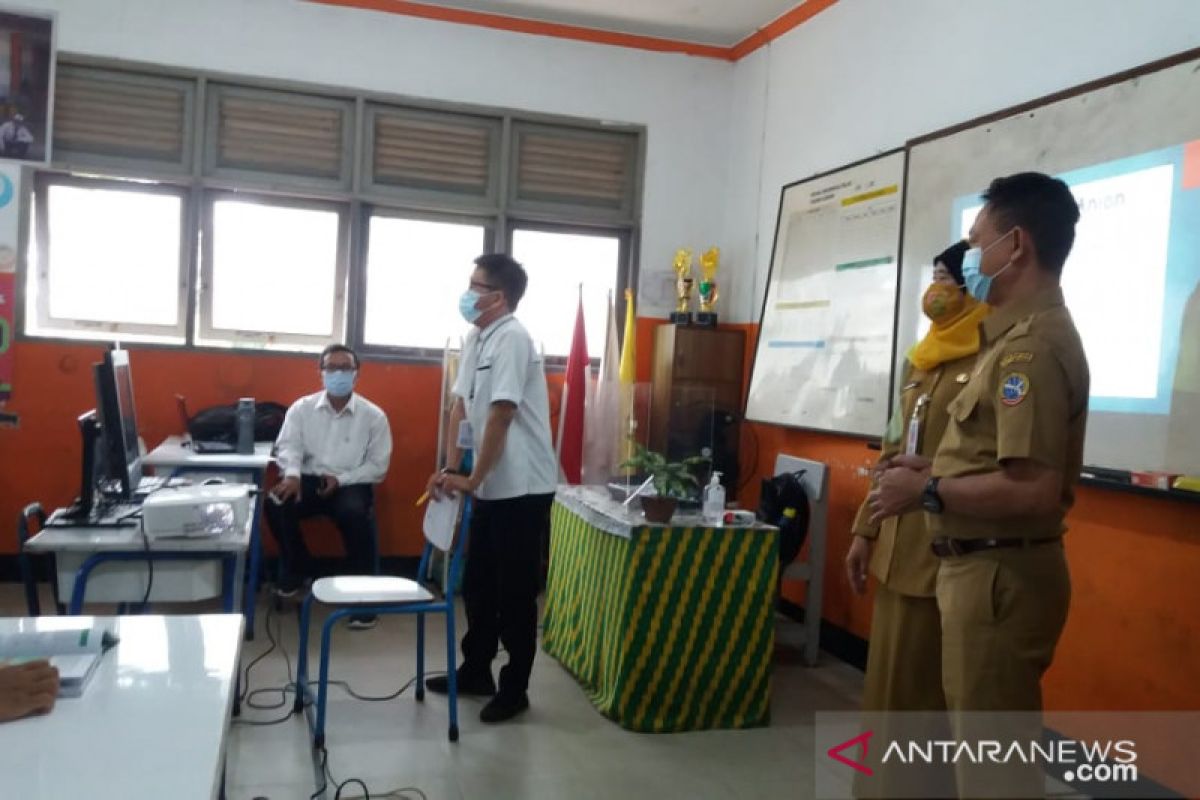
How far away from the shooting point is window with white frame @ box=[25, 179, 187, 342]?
456cm

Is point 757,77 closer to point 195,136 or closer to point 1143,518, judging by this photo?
point 195,136

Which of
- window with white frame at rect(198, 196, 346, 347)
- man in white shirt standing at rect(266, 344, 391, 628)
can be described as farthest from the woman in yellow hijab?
window with white frame at rect(198, 196, 346, 347)

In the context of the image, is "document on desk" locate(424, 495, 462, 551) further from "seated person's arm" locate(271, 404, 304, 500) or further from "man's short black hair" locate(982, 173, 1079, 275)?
"man's short black hair" locate(982, 173, 1079, 275)

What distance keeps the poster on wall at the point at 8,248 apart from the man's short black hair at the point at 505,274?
277 centimetres

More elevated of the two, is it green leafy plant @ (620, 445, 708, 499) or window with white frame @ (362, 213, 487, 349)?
window with white frame @ (362, 213, 487, 349)

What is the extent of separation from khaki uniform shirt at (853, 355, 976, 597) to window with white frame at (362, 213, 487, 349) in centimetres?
323

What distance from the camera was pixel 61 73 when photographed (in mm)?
4445

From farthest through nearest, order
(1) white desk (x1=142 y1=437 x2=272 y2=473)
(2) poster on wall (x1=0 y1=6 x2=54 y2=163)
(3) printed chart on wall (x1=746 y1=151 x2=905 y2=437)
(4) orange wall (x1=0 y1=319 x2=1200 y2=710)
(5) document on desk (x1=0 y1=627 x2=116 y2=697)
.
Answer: (2) poster on wall (x1=0 y1=6 x2=54 y2=163), (1) white desk (x1=142 y1=437 x2=272 y2=473), (3) printed chart on wall (x1=746 y1=151 x2=905 y2=437), (4) orange wall (x1=0 y1=319 x2=1200 y2=710), (5) document on desk (x1=0 y1=627 x2=116 y2=697)

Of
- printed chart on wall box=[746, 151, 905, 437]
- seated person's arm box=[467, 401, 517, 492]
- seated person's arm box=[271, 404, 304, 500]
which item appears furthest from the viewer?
seated person's arm box=[271, 404, 304, 500]

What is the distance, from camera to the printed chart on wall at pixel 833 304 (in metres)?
3.80

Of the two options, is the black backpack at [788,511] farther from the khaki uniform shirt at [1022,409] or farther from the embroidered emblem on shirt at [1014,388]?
the embroidered emblem on shirt at [1014,388]

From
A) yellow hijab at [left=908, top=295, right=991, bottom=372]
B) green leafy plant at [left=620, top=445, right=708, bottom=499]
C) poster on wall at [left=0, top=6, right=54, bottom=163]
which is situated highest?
poster on wall at [left=0, top=6, right=54, bottom=163]

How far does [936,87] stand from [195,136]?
360 cm

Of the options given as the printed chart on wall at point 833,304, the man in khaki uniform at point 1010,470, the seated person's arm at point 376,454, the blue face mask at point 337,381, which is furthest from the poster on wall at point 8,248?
the man in khaki uniform at point 1010,470
